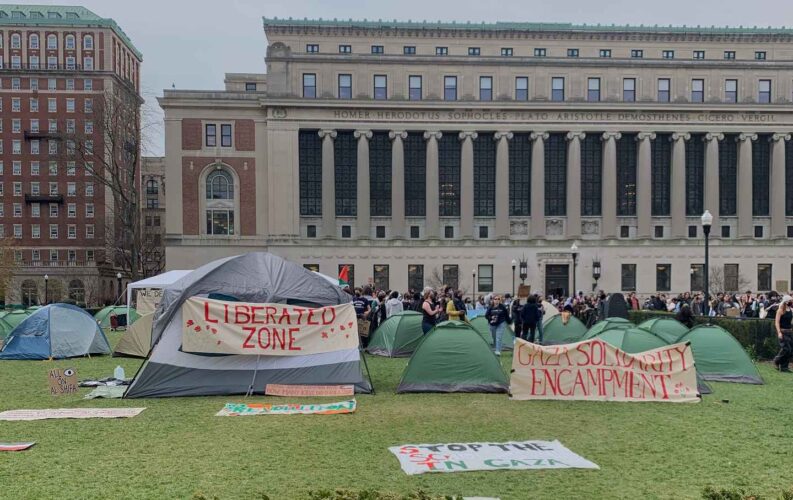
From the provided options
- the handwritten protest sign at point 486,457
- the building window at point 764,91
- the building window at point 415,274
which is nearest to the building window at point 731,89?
the building window at point 764,91

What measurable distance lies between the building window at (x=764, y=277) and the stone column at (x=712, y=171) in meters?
5.51

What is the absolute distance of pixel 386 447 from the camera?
8547 mm

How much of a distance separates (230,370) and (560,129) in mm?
45933

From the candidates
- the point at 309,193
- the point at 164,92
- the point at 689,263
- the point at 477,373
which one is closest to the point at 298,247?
the point at 309,193

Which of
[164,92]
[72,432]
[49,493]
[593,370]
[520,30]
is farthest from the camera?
[520,30]

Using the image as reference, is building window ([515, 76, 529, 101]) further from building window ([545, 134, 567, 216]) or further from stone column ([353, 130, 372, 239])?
stone column ([353, 130, 372, 239])

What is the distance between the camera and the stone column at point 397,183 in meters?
53.3

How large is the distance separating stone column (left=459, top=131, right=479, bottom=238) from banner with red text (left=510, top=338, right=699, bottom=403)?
41878 mm

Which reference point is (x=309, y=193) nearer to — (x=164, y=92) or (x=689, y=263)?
(x=164, y=92)

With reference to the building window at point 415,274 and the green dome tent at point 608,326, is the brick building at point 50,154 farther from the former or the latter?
the green dome tent at point 608,326

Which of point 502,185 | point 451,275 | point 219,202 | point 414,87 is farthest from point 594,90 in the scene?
point 219,202

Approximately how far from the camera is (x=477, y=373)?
41.7 ft

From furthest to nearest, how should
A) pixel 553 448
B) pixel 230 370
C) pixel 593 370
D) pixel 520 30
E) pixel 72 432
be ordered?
1. pixel 520 30
2. pixel 230 370
3. pixel 593 370
4. pixel 72 432
5. pixel 553 448

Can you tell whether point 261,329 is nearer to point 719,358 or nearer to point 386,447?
point 386,447
